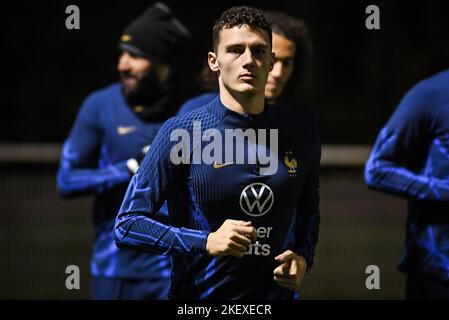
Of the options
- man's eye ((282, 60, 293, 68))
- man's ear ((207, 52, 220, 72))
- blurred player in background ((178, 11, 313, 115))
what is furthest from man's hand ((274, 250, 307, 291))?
man's eye ((282, 60, 293, 68))

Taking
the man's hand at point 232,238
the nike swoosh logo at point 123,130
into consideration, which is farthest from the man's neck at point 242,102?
the nike swoosh logo at point 123,130

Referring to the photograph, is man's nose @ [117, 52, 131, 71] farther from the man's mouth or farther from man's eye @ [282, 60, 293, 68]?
the man's mouth

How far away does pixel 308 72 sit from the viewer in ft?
44.9

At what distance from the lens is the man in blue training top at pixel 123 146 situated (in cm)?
607

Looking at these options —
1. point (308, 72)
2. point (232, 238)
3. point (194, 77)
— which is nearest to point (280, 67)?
point (232, 238)

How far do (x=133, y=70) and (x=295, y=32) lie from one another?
0.97 meters

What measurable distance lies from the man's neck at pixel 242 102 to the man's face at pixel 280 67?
142 centimetres

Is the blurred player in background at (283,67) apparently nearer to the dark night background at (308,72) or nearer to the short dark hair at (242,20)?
the short dark hair at (242,20)

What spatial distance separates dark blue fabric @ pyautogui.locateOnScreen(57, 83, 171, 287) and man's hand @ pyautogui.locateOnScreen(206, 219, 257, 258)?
2.28 metres

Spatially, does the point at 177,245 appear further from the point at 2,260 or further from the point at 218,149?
the point at 2,260

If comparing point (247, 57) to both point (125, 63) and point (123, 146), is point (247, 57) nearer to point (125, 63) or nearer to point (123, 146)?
point (123, 146)

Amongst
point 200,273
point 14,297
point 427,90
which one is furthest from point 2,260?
point 200,273

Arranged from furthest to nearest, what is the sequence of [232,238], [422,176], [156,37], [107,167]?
[156,37]
[107,167]
[422,176]
[232,238]
